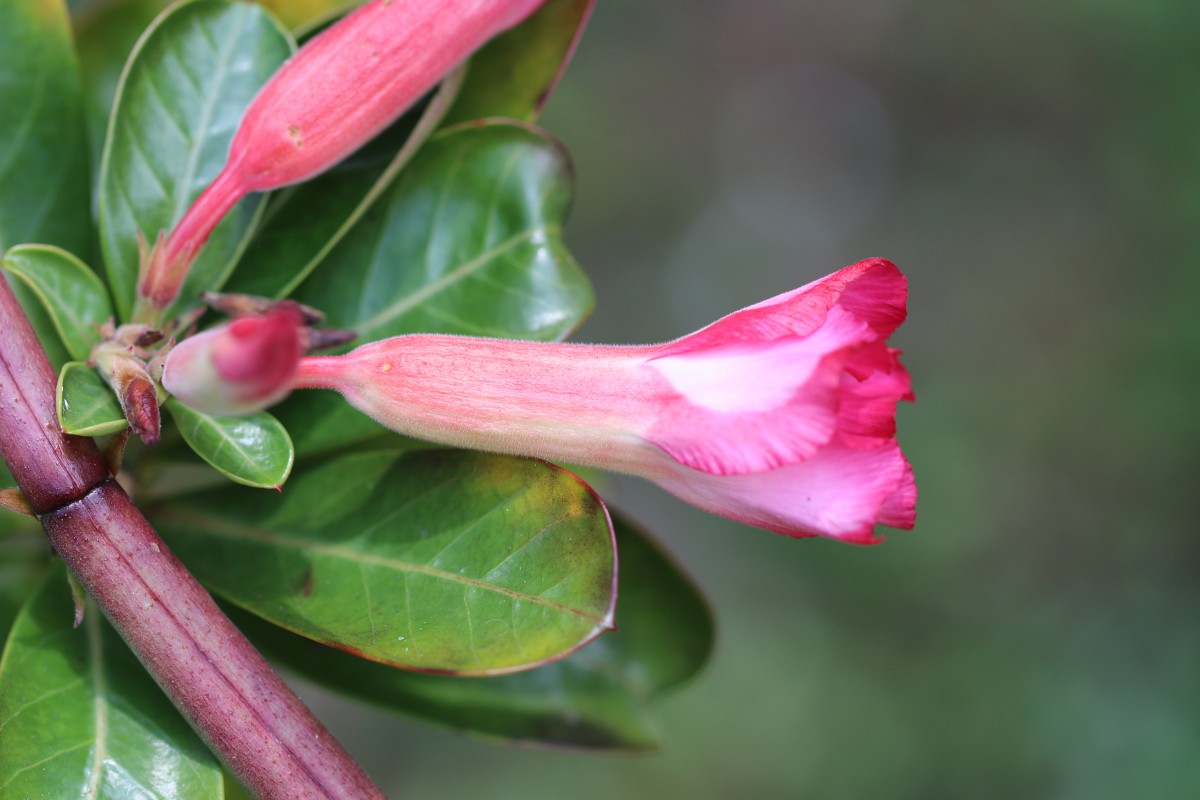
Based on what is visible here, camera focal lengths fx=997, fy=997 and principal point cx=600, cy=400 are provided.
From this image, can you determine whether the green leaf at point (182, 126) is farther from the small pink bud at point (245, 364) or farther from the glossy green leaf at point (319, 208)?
the small pink bud at point (245, 364)

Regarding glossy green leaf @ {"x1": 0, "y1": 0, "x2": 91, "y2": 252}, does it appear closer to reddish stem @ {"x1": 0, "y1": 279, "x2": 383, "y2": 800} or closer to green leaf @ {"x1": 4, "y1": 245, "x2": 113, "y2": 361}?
green leaf @ {"x1": 4, "y1": 245, "x2": 113, "y2": 361}

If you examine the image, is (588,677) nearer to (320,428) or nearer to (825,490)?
(320,428)

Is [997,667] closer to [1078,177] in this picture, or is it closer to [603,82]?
[1078,177]

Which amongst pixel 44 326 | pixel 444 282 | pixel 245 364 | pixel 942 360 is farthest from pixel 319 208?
pixel 942 360

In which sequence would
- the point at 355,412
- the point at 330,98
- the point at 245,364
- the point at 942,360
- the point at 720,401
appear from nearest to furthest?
1. the point at 245,364
2. the point at 720,401
3. the point at 330,98
4. the point at 355,412
5. the point at 942,360

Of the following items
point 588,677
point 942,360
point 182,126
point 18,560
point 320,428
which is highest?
point 182,126

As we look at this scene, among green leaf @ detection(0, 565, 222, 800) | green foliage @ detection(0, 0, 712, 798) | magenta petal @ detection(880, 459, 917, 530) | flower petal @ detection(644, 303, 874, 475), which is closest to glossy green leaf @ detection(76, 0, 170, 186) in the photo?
green foliage @ detection(0, 0, 712, 798)
